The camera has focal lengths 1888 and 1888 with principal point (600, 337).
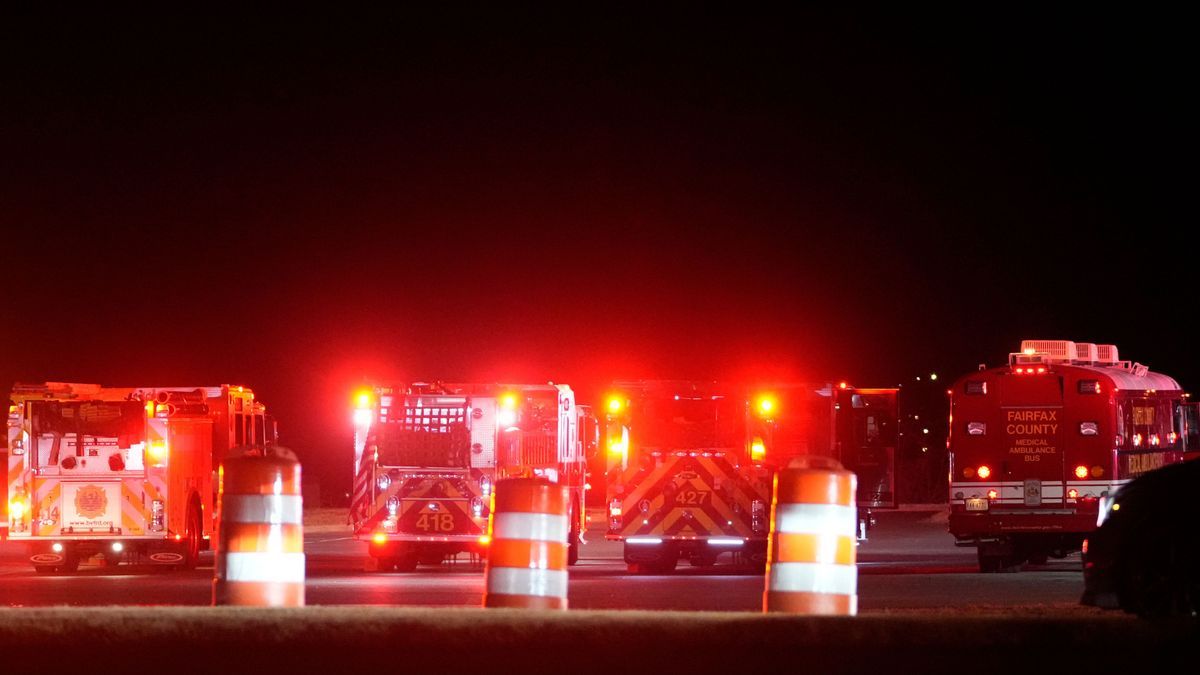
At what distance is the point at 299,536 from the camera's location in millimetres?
11320

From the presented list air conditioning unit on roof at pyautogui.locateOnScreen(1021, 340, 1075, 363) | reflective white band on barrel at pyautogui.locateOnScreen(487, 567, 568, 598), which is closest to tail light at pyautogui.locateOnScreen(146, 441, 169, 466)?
air conditioning unit on roof at pyautogui.locateOnScreen(1021, 340, 1075, 363)

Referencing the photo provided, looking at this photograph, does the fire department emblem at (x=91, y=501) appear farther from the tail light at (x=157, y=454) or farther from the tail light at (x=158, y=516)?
the tail light at (x=157, y=454)

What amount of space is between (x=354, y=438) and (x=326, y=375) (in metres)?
47.1

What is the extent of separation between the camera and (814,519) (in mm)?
11055

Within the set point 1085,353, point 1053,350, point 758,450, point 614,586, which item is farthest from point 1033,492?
point 614,586

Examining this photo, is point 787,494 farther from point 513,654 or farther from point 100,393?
point 100,393

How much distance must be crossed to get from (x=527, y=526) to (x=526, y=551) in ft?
0.49

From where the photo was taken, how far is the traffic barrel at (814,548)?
11016mm

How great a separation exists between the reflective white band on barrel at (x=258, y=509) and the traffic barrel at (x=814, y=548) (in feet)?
9.50

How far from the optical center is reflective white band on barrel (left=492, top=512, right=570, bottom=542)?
11406mm

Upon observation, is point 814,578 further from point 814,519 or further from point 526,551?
point 526,551

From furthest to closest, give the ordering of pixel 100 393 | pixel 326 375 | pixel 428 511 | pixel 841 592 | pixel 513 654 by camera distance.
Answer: pixel 326 375 → pixel 100 393 → pixel 428 511 → pixel 841 592 → pixel 513 654

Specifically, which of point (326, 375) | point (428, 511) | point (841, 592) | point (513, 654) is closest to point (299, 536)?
point (513, 654)

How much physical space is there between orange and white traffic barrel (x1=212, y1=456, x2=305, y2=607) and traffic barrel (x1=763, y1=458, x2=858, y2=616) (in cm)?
285
